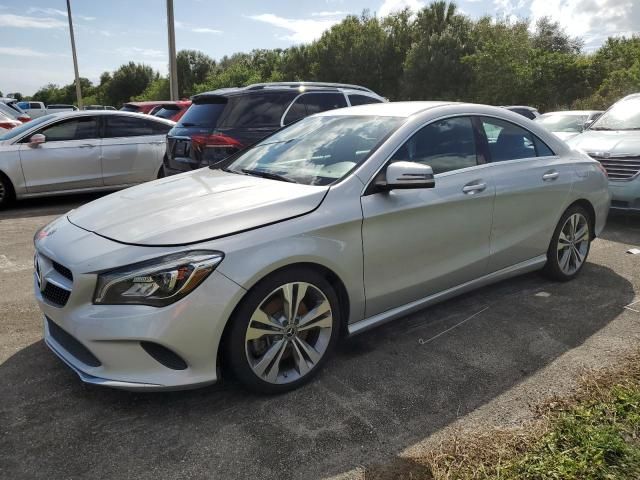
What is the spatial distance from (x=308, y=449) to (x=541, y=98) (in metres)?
34.0

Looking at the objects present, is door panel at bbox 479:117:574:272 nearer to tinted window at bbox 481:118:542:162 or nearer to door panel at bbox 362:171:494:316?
tinted window at bbox 481:118:542:162

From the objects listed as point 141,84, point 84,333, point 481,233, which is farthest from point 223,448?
point 141,84

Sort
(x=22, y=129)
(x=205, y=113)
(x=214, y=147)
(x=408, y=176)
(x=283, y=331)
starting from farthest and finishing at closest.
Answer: (x=22, y=129) → (x=205, y=113) → (x=214, y=147) → (x=408, y=176) → (x=283, y=331)

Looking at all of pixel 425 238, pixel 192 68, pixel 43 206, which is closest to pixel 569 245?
pixel 425 238

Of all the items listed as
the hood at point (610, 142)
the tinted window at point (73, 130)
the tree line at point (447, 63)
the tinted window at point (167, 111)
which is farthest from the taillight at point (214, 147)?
the tree line at point (447, 63)

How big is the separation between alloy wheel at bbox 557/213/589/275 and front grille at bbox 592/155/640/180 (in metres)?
2.34

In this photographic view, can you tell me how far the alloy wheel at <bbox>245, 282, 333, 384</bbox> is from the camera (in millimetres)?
2746

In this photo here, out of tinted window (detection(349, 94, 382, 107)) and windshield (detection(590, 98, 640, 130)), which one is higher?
tinted window (detection(349, 94, 382, 107))

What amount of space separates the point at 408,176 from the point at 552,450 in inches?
61.6

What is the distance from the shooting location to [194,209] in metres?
2.90

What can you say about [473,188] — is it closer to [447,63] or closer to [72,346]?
[72,346]

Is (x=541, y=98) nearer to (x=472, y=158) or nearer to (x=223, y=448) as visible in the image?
(x=472, y=158)

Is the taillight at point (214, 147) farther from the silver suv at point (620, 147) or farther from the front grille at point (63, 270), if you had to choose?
the silver suv at point (620, 147)

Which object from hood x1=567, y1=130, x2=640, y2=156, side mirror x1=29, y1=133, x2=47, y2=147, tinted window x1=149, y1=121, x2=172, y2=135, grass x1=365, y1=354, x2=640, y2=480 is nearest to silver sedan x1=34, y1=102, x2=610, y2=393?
grass x1=365, y1=354, x2=640, y2=480
